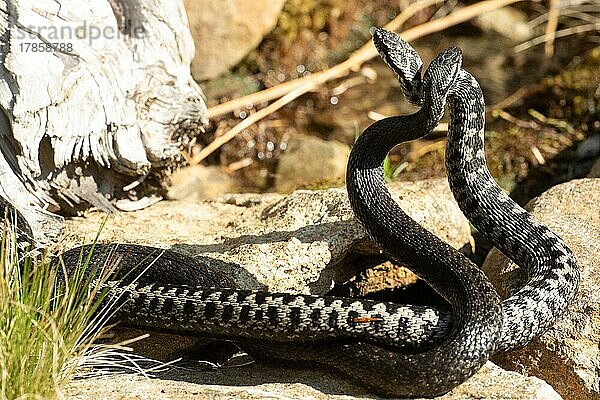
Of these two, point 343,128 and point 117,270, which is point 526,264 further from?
point 343,128

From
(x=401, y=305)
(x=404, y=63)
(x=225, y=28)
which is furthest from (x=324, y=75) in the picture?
(x=401, y=305)

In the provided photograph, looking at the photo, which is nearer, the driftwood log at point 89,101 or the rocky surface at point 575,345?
the rocky surface at point 575,345

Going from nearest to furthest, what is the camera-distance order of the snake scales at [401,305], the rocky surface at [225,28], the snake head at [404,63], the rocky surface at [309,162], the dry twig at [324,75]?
the snake scales at [401,305]
the snake head at [404,63]
the rocky surface at [309,162]
the rocky surface at [225,28]
the dry twig at [324,75]

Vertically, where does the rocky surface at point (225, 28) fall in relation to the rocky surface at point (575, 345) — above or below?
above

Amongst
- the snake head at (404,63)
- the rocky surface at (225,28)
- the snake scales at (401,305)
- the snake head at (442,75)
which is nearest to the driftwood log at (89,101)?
the snake scales at (401,305)

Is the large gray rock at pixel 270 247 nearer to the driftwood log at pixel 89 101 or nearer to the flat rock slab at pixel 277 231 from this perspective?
the flat rock slab at pixel 277 231

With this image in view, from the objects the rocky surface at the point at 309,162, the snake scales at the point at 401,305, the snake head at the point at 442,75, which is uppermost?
the snake head at the point at 442,75

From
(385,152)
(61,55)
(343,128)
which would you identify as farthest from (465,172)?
(343,128)

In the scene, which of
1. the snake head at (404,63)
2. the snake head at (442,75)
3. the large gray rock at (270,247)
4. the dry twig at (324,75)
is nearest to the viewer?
the large gray rock at (270,247)
